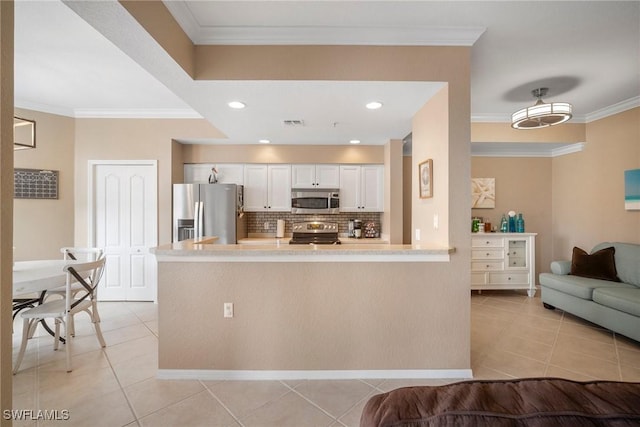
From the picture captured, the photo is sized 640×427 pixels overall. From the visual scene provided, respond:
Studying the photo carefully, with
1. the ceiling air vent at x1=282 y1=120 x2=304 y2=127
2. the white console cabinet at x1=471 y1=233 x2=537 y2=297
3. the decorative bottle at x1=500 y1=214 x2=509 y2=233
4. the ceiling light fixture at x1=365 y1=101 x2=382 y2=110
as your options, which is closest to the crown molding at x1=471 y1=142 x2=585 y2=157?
the decorative bottle at x1=500 y1=214 x2=509 y2=233

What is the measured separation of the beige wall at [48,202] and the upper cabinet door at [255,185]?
8.00 feet

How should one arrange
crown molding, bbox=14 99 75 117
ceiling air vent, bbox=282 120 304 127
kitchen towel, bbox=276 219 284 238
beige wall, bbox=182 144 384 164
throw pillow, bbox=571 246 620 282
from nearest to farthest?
ceiling air vent, bbox=282 120 304 127
throw pillow, bbox=571 246 620 282
crown molding, bbox=14 99 75 117
beige wall, bbox=182 144 384 164
kitchen towel, bbox=276 219 284 238

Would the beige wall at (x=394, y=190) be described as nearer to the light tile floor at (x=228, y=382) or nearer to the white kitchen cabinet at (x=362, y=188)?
the white kitchen cabinet at (x=362, y=188)

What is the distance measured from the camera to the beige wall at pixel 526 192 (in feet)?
15.6

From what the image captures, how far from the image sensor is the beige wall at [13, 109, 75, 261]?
140 inches

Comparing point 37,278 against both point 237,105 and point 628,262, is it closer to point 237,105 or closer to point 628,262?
point 237,105

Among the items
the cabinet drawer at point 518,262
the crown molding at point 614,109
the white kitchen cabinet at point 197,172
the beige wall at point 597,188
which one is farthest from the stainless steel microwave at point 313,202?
the crown molding at point 614,109

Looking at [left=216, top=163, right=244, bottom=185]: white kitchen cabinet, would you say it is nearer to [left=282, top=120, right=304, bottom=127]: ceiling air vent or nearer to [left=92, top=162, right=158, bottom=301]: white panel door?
[left=92, top=162, right=158, bottom=301]: white panel door

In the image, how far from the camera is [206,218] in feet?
12.9

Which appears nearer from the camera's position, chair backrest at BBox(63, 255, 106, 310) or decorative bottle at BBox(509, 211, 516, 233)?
chair backrest at BBox(63, 255, 106, 310)

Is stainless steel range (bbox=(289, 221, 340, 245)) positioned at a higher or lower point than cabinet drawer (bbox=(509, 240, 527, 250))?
higher

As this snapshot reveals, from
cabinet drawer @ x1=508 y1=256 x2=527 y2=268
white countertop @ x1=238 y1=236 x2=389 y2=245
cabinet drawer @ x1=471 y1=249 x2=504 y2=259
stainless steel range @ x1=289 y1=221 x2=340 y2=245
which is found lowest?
cabinet drawer @ x1=508 y1=256 x2=527 y2=268

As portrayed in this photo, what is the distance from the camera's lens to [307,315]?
7.25ft

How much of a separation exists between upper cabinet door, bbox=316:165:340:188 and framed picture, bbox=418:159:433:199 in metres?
1.95
